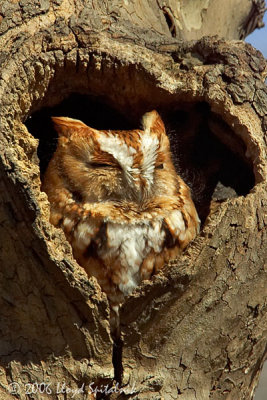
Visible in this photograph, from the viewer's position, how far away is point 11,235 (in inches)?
70.3

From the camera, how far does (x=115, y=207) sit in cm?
227

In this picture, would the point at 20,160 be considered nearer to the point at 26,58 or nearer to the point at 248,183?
the point at 26,58

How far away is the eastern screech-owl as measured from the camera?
2117 millimetres

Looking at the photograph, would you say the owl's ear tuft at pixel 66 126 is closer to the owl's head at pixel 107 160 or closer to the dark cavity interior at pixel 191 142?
Result: the owl's head at pixel 107 160

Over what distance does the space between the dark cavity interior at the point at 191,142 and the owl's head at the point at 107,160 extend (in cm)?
21

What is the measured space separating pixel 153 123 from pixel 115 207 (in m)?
0.40

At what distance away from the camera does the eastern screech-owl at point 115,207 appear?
2.12m

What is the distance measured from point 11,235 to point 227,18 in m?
1.98

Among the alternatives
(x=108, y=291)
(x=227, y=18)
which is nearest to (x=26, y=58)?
(x=108, y=291)
